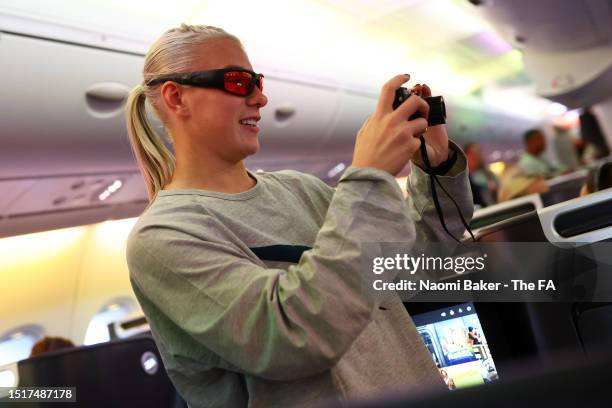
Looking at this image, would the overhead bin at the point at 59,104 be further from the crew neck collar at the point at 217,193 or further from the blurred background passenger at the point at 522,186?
the blurred background passenger at the point at 522,186

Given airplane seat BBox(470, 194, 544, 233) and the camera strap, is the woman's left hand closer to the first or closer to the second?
the camera strap

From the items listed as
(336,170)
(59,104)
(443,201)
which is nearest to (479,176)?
(336,170)

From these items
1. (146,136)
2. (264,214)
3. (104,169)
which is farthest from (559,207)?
(104,169)

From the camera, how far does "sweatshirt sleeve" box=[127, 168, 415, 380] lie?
2.85 feet

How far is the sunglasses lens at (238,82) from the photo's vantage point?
3.81ft

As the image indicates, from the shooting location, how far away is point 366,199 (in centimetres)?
92

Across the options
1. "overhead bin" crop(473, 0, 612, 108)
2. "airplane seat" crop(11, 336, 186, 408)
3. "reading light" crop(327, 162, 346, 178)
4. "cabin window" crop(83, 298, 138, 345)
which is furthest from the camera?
"cabin window" crop(83, 298, 138, 345)

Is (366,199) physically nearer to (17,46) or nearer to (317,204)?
(317,204)

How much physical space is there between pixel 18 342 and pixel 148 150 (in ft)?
21.4

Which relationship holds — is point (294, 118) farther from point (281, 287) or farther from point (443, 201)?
point (281, 287)

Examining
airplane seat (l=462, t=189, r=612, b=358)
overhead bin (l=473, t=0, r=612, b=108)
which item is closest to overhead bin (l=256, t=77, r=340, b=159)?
overhead bin (l=473, t=0, r=612, b=108)

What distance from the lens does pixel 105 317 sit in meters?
8.10

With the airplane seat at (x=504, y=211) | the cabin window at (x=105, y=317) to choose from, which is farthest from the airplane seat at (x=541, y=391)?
the cabin window at (x=105, y=317)

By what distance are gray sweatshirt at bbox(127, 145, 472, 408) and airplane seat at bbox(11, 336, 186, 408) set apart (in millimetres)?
1587
